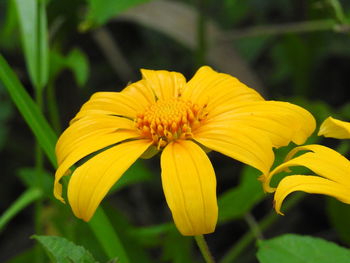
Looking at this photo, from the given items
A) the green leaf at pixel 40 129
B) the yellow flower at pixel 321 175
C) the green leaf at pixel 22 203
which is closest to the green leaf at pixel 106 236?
the green leaf at pixel 40 129

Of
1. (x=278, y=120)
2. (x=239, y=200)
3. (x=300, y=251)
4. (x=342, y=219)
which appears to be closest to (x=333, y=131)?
(x=278, y=120)

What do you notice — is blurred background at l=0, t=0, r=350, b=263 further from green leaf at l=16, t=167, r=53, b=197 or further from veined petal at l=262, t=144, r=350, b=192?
veined petal at l=262, t=144, r=350, b=192

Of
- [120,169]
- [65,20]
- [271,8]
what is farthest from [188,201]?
[271,8]

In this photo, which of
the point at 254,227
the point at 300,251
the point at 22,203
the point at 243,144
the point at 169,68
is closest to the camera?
the point at 243,144

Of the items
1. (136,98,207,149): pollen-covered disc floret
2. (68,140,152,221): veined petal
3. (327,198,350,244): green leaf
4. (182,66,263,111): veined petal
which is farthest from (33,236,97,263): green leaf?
(327,198,350,244): green leaf

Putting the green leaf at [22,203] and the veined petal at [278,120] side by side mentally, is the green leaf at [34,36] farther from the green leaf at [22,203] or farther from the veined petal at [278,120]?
the veined petal at [278,120]

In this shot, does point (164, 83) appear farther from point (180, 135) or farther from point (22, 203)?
point (22, 203)
